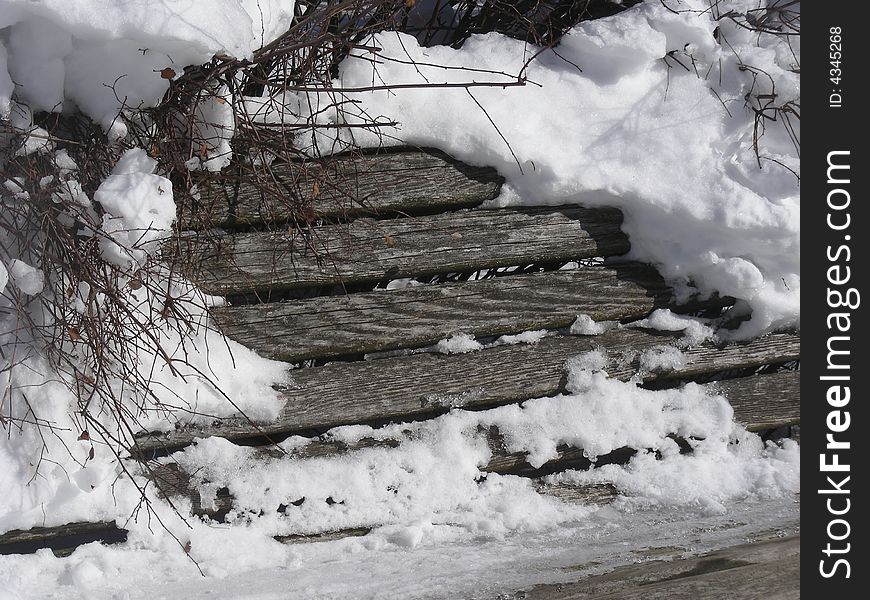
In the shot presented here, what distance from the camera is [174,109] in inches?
67.1

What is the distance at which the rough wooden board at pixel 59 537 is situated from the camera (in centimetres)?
177

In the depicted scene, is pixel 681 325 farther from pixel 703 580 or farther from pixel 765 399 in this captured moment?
pixel 703 580

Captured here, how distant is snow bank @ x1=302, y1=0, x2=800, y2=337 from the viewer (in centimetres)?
192

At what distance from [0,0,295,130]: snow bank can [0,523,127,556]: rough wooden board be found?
1.11 m

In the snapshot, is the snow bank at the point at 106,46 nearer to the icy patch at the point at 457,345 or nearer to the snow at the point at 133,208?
the snow at the point at 133,208

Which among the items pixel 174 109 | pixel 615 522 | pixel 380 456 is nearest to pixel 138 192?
pixel 174 109

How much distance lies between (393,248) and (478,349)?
1.32 ft

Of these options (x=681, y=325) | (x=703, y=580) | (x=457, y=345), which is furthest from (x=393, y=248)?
(x=703, y=580)

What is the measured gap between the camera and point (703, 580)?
173 centimetres

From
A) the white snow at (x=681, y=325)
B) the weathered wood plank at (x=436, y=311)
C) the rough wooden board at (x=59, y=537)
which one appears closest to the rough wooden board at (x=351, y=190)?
the weathered wood plank at (x=436, y=311)

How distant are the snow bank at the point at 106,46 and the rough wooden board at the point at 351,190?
1.02ft

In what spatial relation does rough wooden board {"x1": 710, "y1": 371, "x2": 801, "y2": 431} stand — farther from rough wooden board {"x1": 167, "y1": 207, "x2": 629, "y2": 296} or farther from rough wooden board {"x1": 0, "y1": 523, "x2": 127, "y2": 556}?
rough wooden board {"x1": 0, "y1": 523, "x2": 127, "y2": 556}
